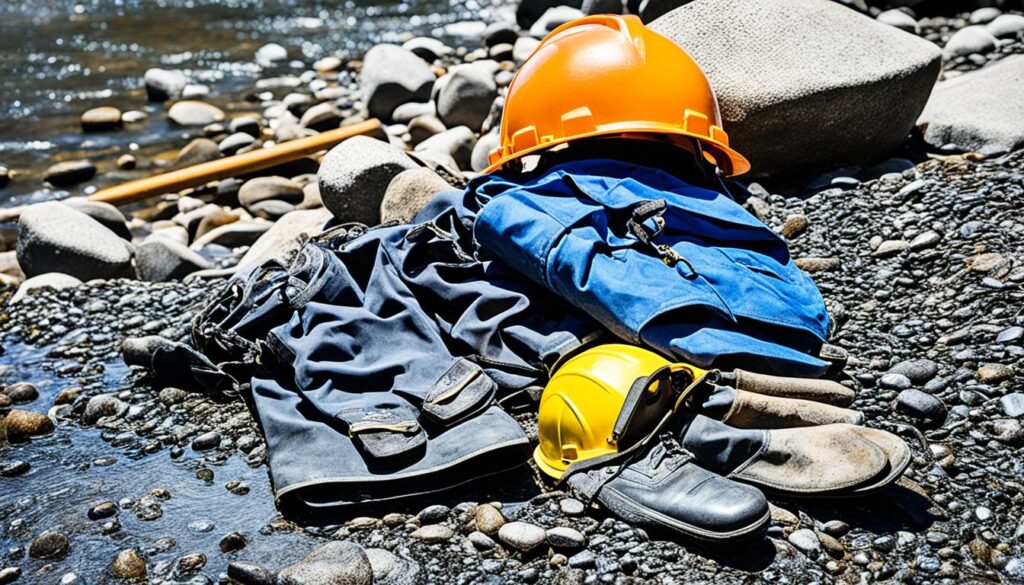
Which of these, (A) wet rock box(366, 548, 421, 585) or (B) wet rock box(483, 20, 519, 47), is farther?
(B) wet rock box(483, 20, 519, 47)

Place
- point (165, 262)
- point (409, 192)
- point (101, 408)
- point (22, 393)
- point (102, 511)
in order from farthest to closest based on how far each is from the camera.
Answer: point (165, 262)
point (409, 192)
point (22, 393)
point (101, 408)
point (102, 511)

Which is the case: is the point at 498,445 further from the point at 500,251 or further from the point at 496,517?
the point at 500,251

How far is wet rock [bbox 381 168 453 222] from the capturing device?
5.39 metres

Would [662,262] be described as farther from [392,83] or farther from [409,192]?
[392,83]

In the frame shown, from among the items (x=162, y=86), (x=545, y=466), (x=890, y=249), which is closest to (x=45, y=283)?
(x=545, y=466)

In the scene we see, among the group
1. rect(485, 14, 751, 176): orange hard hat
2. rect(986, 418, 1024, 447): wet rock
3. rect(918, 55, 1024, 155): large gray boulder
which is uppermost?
rect(485, 14, 751, 176): orange hard hat

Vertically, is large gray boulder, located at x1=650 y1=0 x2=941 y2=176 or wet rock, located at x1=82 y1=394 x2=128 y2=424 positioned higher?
large gray boulder, located at x1=650 y1=0 x2=941 y2=176

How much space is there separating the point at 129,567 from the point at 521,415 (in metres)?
1.49

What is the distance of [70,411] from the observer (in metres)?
4.34

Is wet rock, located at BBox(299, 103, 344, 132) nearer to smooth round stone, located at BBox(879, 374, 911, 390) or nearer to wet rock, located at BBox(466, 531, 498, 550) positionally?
smooth round stone, located at BBox(879, 374, 911, 390)

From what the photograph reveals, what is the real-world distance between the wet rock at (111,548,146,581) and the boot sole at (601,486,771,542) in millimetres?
1475

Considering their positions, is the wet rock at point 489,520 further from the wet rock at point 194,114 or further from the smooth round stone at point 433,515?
the wet rock at point 194,114

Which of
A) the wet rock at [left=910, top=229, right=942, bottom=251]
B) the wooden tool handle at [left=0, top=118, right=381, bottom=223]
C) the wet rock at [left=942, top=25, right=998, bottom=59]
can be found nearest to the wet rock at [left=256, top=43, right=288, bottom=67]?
the wooden tool handle at [left=0, top=118, right=381, bottom=223]

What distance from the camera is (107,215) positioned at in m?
7.17
